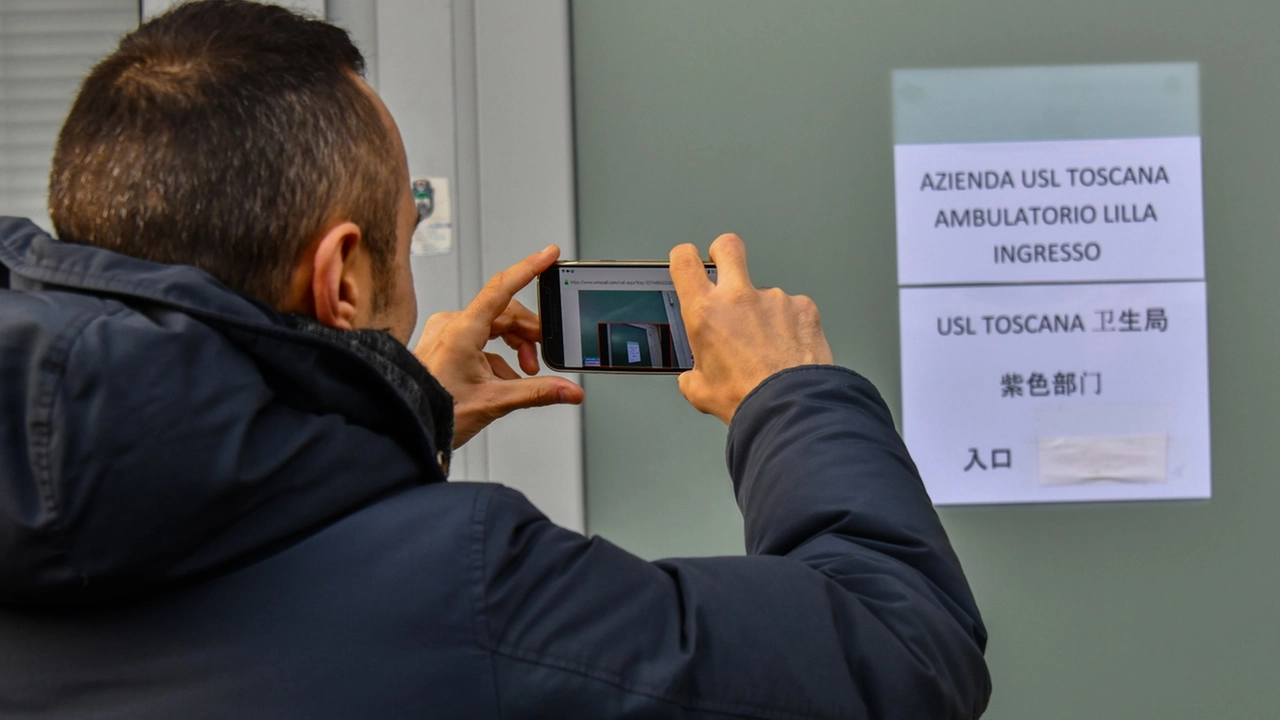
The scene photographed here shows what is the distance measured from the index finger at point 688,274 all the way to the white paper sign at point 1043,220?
0.62 meters

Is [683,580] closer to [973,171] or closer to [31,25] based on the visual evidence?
[973,171]

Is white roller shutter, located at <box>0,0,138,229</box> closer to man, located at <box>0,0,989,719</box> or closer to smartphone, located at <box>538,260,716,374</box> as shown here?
smartphone, located at <box>538,260,716,374</box>

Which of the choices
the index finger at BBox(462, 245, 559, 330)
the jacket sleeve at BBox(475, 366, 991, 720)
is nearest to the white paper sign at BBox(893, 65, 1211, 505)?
the index finger at BBox(462, 245, 559, 330)

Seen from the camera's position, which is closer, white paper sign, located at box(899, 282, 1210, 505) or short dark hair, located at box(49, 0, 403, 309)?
short dark hair, located at box(49, 0, 403, 309)

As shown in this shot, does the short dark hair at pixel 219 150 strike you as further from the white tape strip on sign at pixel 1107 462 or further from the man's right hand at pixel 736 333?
the white tape strip on sign at pixel 1107 462

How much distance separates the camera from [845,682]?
1.89ft

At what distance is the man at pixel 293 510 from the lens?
476mm

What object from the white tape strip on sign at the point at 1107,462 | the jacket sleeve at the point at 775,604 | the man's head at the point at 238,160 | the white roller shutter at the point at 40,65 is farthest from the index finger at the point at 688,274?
the white roller shutter at the point at 40,65

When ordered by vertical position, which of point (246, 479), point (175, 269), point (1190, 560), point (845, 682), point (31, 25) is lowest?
point (1190, 560)

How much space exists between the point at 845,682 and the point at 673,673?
0.34ft

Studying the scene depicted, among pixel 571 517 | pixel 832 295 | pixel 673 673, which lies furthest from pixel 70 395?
pixel 832 295

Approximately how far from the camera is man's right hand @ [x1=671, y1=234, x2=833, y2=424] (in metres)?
0.78

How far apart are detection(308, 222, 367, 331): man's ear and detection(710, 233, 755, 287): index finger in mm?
300

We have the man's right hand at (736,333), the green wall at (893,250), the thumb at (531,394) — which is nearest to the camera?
the man's right hand at (736,333)
